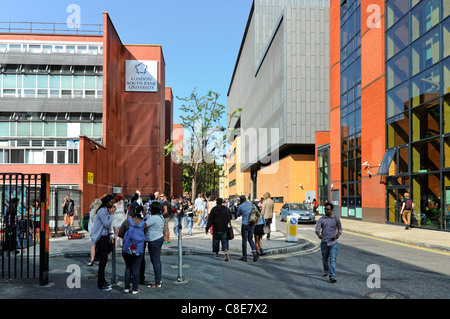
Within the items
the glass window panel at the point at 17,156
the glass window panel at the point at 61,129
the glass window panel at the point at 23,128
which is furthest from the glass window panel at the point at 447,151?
the glass window panel at the point at 23,128

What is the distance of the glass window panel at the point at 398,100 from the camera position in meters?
24.2

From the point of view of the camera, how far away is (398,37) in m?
25.3

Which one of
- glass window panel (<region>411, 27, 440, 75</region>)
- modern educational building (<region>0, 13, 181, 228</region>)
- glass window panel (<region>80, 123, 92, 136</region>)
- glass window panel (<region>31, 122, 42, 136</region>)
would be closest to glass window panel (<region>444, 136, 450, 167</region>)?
glass window panel (<region>411, 27, 440, 75</region>)

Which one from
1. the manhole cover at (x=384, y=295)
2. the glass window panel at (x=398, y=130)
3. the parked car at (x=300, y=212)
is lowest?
the parked car at (x=300, y=212)

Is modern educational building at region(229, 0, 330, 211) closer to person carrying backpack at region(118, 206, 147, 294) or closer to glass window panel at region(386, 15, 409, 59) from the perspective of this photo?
glass window panel at region(386, 15, 409, 59)

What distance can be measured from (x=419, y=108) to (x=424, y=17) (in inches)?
196

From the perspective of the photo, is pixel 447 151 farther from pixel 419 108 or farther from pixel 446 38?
pixel 446 38

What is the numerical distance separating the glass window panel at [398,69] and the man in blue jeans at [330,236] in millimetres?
18726

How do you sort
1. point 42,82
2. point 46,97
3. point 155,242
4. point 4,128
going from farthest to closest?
point 42,82
point 46,97
point 4,128
point 155,242

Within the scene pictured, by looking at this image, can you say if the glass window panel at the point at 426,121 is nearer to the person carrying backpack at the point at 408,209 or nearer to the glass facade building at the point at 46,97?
the person carrying backpack at the point at 408,209

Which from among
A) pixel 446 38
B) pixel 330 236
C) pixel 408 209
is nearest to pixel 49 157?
pixel 408 209

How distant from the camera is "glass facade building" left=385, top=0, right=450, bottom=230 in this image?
19984 mm
